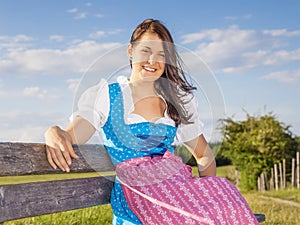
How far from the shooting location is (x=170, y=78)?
2.95m

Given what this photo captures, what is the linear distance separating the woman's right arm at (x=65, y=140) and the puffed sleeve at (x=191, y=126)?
537 mm

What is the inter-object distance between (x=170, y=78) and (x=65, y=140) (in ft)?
2.28

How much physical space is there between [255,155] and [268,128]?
3.42ft

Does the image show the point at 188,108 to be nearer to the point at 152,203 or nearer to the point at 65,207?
the point at 152,203

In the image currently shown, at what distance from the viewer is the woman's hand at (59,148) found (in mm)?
2482

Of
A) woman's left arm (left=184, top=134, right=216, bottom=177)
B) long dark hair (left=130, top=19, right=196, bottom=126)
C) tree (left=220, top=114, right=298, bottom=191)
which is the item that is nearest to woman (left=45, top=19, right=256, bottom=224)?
long dark hair (left=130, top=19, right=196, bottom=126)

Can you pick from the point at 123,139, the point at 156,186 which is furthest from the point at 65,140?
the point at 156,186

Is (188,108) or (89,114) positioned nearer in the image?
(89,114)

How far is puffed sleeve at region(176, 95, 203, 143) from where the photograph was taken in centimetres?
298

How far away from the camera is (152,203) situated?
266 centimetres

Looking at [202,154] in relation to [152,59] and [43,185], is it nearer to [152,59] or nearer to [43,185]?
[152,59]

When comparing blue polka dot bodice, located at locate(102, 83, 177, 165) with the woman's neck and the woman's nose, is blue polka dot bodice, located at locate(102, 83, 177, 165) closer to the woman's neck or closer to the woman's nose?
the woman's neck

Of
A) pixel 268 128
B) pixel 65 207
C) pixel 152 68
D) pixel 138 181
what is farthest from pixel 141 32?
pixel 268 128

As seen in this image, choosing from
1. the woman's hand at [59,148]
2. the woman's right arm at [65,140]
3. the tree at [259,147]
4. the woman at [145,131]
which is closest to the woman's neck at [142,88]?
the woman at [145,131]
